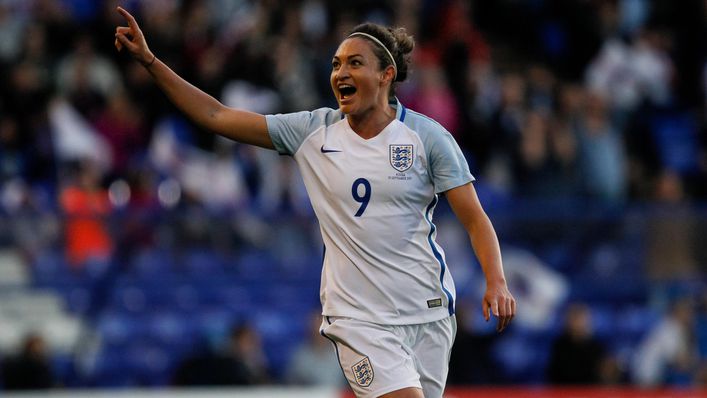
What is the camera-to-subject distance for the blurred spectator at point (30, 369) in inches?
410

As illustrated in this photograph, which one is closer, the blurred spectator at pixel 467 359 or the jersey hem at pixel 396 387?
the jersey hem at pixel 396 387

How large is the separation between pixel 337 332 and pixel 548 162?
6814 mm

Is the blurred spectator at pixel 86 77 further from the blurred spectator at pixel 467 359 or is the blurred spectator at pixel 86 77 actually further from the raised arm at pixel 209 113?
the raised arm at pixel 209 113

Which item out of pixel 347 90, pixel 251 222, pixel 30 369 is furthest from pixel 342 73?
pixel 30 369

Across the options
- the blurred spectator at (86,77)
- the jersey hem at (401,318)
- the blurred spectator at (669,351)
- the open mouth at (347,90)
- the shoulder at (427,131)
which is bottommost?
the blurred spectator at (669,351)

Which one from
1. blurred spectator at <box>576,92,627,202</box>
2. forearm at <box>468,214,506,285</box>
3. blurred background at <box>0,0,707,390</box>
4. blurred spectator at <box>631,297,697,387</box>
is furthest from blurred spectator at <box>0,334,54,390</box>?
forearm at <box>468,214,506,285</box>

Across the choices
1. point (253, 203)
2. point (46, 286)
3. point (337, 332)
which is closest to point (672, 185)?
point (253, 203)

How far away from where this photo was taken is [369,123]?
5.54 meters

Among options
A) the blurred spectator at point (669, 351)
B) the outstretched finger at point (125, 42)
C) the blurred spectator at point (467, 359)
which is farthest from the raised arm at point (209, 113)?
the blurred spectator at point (669, 351)

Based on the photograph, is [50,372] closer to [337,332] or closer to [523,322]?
[523,322]

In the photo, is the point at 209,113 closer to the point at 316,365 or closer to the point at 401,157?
the point at 401,157

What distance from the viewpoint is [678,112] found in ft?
44.8

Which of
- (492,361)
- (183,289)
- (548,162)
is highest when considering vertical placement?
(548,162)

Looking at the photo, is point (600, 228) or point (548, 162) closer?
point (600, 228)
